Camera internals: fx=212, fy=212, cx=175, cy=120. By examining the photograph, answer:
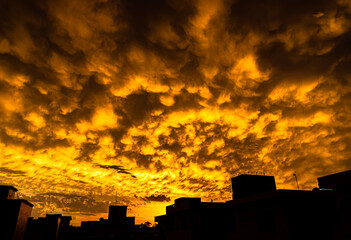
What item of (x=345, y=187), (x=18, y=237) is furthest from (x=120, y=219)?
(x=345, y=187)

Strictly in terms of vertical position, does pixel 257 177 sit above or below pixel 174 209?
above

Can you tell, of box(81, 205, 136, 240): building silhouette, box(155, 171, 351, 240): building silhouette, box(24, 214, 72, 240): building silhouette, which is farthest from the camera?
box(81, 205, 136, 240): building silhouette

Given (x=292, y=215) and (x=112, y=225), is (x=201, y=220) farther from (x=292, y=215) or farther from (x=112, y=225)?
(x=112, y=225)

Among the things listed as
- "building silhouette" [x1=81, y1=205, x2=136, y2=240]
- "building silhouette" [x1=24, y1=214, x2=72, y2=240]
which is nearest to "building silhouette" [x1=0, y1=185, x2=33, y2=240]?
"building silhouette" [x1=24, y1=214, x2=72, y2=240]

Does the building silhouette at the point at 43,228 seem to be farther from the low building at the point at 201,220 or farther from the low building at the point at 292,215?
the low building at the point at 292,215

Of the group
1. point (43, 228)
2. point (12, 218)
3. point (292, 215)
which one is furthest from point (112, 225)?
point (292, 215)

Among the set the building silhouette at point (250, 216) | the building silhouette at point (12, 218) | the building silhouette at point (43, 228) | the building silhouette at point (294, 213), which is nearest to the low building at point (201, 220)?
the building silhouette at point (250, 216)

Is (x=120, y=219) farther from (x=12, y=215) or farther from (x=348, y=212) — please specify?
(x=348, y=212)

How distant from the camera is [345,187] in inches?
412

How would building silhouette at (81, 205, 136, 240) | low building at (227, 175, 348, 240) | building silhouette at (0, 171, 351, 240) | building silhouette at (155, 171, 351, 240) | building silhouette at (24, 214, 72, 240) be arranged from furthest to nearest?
building silhouette at (81, 205, 136, 240) < building silhouette at (24, 214, 72, 240) < low building at (227, 175, 348, 240) < building silhouette at (0, 171, 351, 240) < building silhouette at (155, 171, 351, 240)

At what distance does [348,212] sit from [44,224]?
49889mm

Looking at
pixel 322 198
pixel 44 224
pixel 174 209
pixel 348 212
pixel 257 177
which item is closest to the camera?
pixel 348 212

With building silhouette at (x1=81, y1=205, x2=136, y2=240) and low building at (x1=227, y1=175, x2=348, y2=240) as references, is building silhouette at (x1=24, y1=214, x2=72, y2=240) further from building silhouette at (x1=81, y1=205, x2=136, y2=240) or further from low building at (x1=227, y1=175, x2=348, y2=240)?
low building at (x1=227, y1=175, x2=348, y2=240)

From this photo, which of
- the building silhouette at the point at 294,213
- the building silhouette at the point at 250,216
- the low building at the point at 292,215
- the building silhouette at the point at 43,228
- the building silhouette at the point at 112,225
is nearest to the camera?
the building silhouette at the point at 294,213
